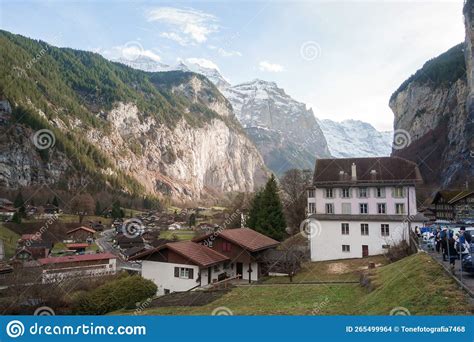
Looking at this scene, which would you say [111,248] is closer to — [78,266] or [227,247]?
[78,266]

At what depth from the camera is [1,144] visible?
140m

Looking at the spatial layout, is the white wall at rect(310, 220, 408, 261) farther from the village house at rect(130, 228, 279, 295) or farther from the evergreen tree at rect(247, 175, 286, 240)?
the evergreen tree at rect(247, 175, 286, 240)

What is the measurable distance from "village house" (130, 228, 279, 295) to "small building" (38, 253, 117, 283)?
23.0m

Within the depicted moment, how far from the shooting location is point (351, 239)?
122 feet

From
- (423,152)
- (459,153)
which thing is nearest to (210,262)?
(459,153)

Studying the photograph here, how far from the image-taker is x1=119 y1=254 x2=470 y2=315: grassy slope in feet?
36.6

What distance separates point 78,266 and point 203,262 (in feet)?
116

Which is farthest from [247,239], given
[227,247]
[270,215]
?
[270,215]

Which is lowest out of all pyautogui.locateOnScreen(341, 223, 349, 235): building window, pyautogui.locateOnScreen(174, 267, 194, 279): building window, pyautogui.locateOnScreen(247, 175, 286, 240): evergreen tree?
pyautogui.locateOnScreen(174, 267, 194, 279): building window

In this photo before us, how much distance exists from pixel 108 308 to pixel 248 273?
47.1ft


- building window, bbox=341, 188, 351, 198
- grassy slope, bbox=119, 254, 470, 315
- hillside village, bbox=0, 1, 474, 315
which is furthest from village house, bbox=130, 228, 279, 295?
building window, bbox=341, 188, 351, 198

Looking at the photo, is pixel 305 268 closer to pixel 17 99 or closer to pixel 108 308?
pixel 108 308

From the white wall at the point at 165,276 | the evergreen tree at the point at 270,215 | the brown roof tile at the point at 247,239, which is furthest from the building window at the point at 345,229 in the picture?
the white wall at the point at 165,276

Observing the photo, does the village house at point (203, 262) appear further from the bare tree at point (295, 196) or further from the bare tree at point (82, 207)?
the bare tree at point (82, 207)
